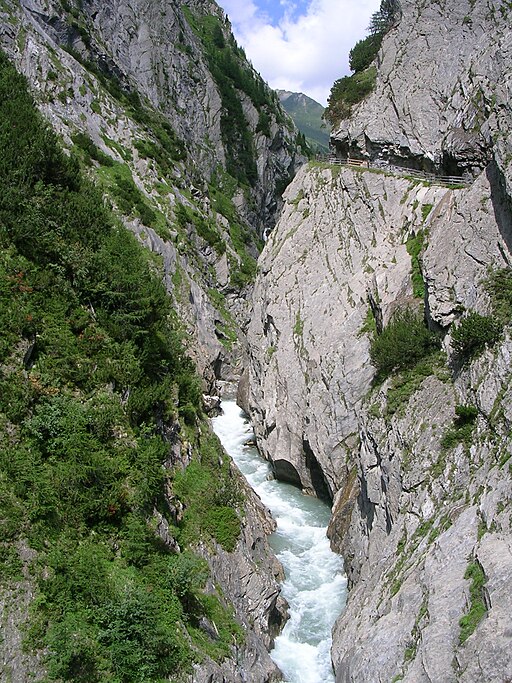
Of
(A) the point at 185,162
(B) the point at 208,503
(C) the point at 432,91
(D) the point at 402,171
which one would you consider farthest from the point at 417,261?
(A) the point at 185,162

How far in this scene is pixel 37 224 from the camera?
17.0 meters

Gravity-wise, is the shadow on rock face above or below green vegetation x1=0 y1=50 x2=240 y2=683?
above

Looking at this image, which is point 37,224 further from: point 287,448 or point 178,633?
point 287,448

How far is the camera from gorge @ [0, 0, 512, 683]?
1114 centimetres

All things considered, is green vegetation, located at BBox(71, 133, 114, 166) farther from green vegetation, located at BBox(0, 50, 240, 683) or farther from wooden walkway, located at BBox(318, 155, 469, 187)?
green vegetation, located at BBox(0, 50, 240, 683)

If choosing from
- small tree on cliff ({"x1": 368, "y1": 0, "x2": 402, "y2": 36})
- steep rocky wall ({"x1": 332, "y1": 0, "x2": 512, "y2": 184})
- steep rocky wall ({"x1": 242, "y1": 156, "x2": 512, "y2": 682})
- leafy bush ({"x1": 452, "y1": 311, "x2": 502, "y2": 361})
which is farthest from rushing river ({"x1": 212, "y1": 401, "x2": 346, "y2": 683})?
small tree on cliff ({"x1": 368, "y1": 0, "x2": 402, "y2": 36})

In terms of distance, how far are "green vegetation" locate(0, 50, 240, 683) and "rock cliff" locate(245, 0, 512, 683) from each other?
5.23 metres

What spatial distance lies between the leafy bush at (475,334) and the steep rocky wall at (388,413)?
1.68 ft

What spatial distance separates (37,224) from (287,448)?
17.9 metres

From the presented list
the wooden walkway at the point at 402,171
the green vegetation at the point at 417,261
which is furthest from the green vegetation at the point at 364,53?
the green vegetation at the point at 417,261

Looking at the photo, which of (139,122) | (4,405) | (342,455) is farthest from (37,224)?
(139,122)

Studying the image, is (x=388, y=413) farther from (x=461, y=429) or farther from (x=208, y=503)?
(x=208, y=503)

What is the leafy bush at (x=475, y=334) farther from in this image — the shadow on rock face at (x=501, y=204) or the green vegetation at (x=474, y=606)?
the green vegetation at (x=474, y=606)

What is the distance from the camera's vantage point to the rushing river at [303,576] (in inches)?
648
